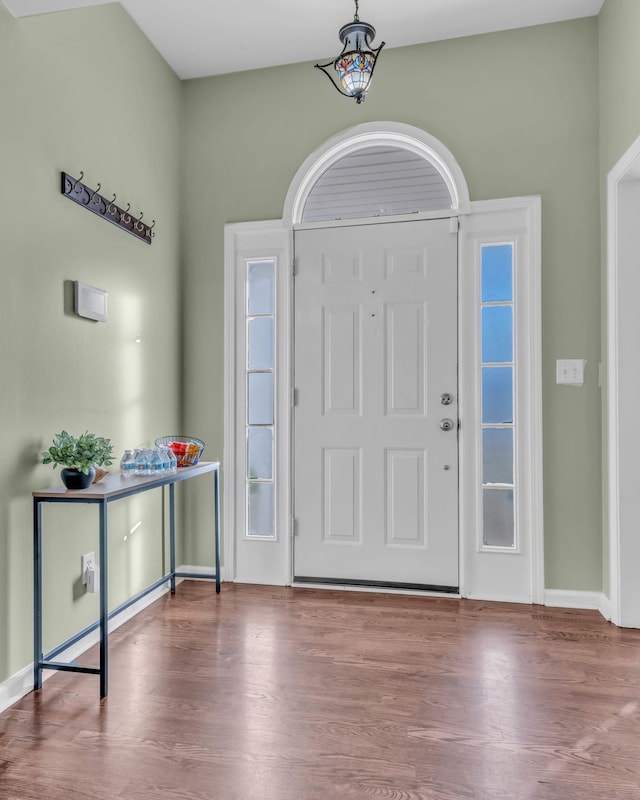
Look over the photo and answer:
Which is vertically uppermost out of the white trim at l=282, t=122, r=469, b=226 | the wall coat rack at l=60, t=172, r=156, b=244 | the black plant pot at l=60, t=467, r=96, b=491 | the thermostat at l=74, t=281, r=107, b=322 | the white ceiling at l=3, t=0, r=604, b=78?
the white ceiling at l=3, t=0, r=604, b=78

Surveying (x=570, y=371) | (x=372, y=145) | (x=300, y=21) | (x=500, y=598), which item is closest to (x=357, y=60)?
(x=300, y=21)

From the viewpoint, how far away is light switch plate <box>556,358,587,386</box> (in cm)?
297

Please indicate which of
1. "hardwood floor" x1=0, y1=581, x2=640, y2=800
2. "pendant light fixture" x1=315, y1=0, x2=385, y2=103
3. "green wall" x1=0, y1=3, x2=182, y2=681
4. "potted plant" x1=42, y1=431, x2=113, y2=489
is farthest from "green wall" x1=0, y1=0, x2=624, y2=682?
"pendant light fixture" x1=315, y1=0, x2=385, y2=103

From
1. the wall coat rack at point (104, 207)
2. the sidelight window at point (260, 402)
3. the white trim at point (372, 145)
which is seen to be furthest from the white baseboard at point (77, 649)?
the white trim at point (372, 145)

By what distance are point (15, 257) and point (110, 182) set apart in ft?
2.80

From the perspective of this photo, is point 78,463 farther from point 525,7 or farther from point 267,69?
point 525,7

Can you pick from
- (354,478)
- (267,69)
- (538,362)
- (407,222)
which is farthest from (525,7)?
(354,478)

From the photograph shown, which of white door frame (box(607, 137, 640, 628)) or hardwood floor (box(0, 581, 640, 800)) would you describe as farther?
white door frame (box(607, 137, 640, 628))

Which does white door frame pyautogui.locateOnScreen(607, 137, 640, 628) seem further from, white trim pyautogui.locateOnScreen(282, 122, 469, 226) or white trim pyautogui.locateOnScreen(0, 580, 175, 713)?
white trim pyautogui.locateOnScreen(0, 580, 175, 713)

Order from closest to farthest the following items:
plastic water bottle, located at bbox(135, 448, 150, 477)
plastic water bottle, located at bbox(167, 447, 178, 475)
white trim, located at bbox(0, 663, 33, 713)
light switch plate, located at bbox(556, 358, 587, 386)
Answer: white trim, located at bbox(0, 663, 33, 713) → plastic water bottle, located at bbox(135, 448, 150, 477) → plastic water bottle, located at bbox(167, 447, 178, 475) → light switch plate, located at bbox(556, 358, 587, 386)

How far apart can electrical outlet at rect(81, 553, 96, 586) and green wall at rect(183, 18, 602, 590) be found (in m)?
0.91

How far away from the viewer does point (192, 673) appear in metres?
2.28

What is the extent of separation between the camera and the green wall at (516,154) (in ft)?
9.80

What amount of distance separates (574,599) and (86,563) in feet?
7.93
